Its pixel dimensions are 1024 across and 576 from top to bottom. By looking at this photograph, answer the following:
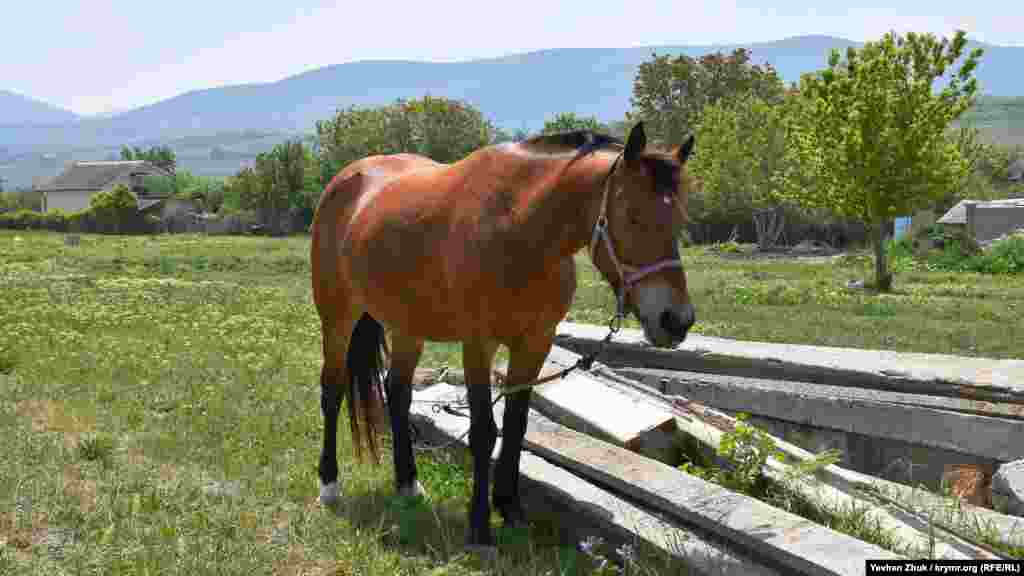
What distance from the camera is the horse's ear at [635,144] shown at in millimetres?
4055

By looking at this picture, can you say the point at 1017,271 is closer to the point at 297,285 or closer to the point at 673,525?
the point at 297,285

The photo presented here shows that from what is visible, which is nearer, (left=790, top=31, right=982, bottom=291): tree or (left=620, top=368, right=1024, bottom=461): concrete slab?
(left=620, top=368, right=1024, bottom=461): concrete slab

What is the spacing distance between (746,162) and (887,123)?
62.6ft

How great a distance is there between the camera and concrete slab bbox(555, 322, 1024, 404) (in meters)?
6.39

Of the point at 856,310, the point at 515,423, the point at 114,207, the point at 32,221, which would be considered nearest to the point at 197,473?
the point at 515,423

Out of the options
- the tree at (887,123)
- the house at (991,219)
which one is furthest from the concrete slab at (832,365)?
the house at (991,219)

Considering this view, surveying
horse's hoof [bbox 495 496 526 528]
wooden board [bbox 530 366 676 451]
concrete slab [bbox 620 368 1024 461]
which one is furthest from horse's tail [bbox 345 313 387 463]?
concrete slab [bbox 620 368 1024 461]

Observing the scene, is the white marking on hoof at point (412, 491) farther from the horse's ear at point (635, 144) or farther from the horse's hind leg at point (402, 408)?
the horse's ear at point (635, 144)

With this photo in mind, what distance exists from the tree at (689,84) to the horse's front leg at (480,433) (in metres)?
53.4

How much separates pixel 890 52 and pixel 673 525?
19895 mm

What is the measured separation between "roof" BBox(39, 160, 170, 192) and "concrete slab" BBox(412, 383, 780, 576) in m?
110

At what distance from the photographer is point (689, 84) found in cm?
5738

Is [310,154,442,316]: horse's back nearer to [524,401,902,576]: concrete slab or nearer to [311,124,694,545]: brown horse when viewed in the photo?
[311,124,694,545]: brown horse

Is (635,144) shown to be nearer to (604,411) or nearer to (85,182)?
(604,411)
